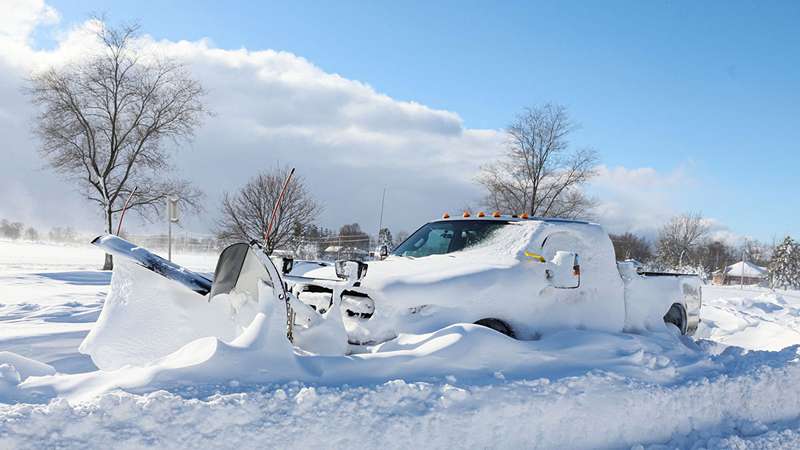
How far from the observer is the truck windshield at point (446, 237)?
6059 millimetres

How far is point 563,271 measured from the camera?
16.9 ft

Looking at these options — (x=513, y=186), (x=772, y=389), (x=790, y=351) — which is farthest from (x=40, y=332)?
(x=513, y=186)

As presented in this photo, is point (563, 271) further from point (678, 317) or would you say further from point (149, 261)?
point (149, 261)

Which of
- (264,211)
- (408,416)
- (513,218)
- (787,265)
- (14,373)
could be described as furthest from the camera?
(787,265)

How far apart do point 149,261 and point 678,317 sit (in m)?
5.82

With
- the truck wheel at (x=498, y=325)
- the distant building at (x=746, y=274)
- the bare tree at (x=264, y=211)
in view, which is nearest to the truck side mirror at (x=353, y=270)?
the truck wheel at (x=498, y=325)

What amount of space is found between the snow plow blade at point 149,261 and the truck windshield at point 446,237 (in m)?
2.36

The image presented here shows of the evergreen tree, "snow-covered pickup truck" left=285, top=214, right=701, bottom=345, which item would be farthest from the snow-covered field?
the evergreen tree

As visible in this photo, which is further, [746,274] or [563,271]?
[746,274]

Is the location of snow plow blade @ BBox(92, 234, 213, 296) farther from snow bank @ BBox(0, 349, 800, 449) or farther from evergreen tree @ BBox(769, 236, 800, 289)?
evergreen tree @ BBox(769, 236, 800, 289)

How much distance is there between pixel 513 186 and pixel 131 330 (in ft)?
89.9

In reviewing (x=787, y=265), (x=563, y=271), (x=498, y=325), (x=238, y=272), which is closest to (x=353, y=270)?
(x=238, y=272)

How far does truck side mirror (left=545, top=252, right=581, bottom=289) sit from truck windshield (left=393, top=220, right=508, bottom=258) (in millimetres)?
931

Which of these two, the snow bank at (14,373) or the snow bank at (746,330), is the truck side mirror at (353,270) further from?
the snow bank at (746,330)
